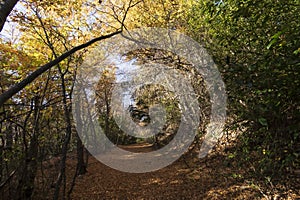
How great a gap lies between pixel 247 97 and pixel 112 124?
15.7 meters

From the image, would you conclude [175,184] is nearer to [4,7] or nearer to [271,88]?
[271,88]

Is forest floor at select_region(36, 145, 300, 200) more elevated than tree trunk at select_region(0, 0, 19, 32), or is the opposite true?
tree trunk at select_region(0, 0, 19, 32)

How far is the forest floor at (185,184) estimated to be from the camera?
389cm

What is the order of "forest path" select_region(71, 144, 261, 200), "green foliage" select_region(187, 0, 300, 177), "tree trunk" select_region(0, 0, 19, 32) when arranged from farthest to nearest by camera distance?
"forest path" select_region(71, 144, 261, 200) < "green foliage" select_region(187, 0, 300, 177) < "tree trunk" select_region(0, 0, 19, 32)

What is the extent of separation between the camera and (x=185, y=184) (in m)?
6.00

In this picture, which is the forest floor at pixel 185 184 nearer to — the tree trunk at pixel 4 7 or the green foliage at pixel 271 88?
the green foliage at pixel 271 88

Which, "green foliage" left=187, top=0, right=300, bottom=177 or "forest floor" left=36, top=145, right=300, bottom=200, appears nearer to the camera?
"green foliage" left=187, top=0, right=300, bottom=177

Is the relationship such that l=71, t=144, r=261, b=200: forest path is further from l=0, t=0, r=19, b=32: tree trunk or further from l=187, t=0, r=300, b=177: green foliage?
l=0, t=0, r=19, b=32: tree trunk

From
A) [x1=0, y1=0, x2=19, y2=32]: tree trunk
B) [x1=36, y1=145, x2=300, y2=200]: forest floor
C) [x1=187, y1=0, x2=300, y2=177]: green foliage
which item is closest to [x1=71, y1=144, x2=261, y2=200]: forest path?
[x1=36, y1=145, x2=300, y2=200]: forest floor

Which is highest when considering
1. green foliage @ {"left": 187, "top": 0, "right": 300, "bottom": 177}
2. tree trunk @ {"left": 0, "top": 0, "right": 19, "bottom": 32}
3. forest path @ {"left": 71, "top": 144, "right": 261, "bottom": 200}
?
tree trunk @ {"left": 0, "top": 0, "right": 19, "bottom": 32}

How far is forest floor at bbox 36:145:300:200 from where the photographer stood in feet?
12.8

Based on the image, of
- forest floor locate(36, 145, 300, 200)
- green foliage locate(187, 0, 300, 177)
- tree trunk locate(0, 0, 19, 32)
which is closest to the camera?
tree trunk locate(0, 0, 19, 32)

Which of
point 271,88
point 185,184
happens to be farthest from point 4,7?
point 185,184

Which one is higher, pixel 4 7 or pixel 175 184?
pixel 4 7
